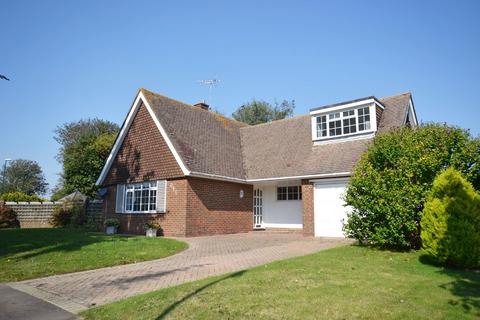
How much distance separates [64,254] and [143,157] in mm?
9052

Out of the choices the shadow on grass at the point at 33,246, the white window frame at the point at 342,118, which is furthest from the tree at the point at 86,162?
the white window frame at the point at 342,118

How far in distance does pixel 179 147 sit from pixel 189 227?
3960mm

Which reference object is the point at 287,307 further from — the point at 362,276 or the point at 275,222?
the point at 275,222

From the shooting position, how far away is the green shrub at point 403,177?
1036 centimetres

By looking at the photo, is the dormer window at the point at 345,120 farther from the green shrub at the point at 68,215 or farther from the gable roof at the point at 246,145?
the green shrub at the point at 68,215

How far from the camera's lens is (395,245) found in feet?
35.9

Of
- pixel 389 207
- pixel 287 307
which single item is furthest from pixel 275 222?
pixel 287 307

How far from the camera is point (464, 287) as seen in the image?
21.3 feet

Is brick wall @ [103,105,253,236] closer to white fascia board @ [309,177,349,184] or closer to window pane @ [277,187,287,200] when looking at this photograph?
window pane @ [277,187,287,200]

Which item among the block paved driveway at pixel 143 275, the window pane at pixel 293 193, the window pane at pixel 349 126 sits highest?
the window pane at pixel 349 126

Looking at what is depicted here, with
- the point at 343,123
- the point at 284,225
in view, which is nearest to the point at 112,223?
the point at 284,225

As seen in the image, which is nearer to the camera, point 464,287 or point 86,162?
point 464,287

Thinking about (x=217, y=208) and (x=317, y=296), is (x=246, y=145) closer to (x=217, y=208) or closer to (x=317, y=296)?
(x=217, y=208)

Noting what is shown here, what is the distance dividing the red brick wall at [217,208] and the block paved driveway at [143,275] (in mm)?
4297
